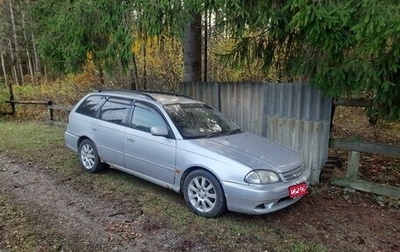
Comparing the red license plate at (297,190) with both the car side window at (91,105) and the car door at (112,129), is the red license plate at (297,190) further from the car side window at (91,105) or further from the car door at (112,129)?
the car side window at (91,105)

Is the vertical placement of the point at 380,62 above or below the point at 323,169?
above

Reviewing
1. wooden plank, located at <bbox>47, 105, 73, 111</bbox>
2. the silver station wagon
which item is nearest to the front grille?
the silver station wagon

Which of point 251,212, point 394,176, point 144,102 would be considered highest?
point 144,102

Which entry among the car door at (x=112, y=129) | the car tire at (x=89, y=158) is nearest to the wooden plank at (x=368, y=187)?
the car door at (x=112, y=129)

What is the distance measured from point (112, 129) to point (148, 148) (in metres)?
0.97

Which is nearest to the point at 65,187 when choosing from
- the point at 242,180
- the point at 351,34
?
the point at 242,180

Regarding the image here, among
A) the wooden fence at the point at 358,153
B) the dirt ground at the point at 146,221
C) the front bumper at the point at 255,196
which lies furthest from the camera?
the wooden fence at the point at 358,153

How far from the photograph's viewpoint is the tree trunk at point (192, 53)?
26.4 ft

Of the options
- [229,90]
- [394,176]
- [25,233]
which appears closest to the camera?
[25,233]

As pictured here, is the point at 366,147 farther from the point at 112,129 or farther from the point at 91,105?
the point at 91,105

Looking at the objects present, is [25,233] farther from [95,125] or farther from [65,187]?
[95,125]

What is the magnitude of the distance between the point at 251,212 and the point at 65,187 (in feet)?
10.5

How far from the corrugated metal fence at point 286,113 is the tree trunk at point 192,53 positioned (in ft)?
5.38

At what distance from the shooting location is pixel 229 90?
6465mm
